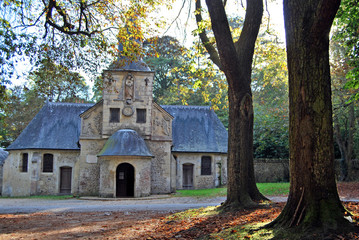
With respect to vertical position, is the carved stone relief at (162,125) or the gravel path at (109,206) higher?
the carved stone relief at (162,125)

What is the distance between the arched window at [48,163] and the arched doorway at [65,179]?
2.84 feet

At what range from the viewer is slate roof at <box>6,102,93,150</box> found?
2900 cm

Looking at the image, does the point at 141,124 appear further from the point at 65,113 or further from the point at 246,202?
the point at 246,202

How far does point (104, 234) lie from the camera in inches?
368

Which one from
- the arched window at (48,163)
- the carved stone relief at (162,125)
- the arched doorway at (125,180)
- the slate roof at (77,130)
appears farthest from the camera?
the slate roof at (77,130)

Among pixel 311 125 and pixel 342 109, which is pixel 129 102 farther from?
pixel 311 125

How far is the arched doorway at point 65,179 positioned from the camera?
29.2m

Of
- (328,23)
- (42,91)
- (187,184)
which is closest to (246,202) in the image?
(328,23)

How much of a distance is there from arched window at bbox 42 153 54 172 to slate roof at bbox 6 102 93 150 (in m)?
0.89

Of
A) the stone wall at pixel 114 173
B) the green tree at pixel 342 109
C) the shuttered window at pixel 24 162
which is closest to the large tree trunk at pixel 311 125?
the green tree at pixel 342 109

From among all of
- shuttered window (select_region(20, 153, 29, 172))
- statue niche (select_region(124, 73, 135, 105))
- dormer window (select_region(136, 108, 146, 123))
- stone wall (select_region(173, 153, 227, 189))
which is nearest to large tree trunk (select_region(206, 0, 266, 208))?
dormer window (select_region(136, 108, 146, 123))

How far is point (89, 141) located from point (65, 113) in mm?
6864

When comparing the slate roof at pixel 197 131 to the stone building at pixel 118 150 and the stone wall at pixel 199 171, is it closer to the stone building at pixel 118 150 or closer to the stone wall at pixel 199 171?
the stone building at pixel 118 150

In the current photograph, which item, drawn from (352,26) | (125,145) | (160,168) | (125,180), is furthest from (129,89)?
(352,26)
